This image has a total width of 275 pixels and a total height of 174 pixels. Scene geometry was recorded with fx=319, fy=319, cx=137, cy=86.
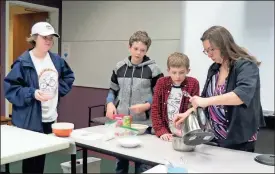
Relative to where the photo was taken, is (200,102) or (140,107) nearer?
(200,102)

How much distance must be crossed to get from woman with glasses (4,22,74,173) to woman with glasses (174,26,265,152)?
763 millimetres

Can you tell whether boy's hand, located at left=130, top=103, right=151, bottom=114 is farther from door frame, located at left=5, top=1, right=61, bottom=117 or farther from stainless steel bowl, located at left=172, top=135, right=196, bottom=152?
door frame, located at left=5, top=1, right=61, bottom=117

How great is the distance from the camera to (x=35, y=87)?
67.4 inches

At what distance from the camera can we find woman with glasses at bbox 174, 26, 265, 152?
1.25 meters

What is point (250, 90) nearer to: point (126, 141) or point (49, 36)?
point (126, 141)

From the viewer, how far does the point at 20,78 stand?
5.52ft

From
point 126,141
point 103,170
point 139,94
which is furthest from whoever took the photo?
point 103,170

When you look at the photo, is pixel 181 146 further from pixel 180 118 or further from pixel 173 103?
pixel 173 103

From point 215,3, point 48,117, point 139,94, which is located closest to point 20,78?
point 48,117

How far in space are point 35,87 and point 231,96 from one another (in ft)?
3.38

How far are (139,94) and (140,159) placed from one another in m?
0.62

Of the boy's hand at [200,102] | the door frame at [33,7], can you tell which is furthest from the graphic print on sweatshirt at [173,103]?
the door frame at [33,7]

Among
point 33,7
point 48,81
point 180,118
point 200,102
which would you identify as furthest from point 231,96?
point 33,7

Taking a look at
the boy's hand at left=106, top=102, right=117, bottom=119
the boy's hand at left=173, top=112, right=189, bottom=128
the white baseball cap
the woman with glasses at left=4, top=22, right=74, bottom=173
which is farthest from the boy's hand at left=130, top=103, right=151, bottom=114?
the white baseball cap
